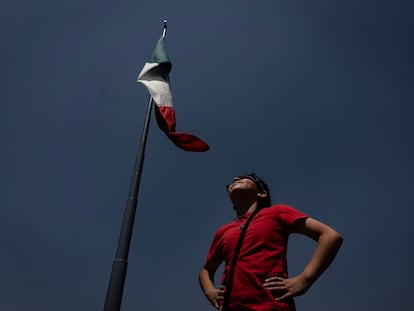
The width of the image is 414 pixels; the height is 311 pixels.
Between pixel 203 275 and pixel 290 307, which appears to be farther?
pixel 203 275

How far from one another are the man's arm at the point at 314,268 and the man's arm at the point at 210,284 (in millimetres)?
555

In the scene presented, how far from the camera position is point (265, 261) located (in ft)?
9.46

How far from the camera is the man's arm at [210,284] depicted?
3.08m

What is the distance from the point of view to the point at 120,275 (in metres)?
4.68

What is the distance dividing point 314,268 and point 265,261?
15.3 inches

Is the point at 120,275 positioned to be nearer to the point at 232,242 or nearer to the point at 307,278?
the point at 232,242

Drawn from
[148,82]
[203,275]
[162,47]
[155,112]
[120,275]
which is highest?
[162,47]

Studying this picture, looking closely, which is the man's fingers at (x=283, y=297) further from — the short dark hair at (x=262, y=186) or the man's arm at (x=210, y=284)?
the short dark hair at (x=262, y=186)

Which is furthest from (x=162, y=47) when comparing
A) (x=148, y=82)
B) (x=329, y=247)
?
(x=329, y=247)

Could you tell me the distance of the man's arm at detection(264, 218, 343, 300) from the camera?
8.70 feet

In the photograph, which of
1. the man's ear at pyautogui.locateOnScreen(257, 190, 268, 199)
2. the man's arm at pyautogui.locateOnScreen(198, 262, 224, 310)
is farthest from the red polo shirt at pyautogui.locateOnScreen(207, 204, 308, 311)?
the man's ear at pyautogui.locateOnScreen(257, 190, 268, 199)

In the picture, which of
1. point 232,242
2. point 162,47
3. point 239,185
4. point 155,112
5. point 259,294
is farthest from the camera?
point 162,47

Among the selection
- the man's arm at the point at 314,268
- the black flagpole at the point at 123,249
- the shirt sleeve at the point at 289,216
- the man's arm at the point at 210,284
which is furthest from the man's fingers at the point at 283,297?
the black flagpole at the point at 123,249

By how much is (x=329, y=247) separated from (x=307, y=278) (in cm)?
30
